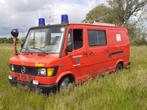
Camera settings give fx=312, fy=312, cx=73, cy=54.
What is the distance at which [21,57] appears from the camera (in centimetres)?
988

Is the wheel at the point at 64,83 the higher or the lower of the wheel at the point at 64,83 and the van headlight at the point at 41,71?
the lower

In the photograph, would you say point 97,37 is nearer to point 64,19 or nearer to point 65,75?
point 64,19

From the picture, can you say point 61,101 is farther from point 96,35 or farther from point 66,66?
point 96,35

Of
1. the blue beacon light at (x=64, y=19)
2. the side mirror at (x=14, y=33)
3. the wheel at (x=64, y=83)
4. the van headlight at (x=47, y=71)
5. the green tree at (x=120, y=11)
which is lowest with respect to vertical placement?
the wheel at (x=64, y=83)


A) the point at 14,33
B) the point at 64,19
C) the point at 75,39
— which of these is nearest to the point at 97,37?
the point at 75,39

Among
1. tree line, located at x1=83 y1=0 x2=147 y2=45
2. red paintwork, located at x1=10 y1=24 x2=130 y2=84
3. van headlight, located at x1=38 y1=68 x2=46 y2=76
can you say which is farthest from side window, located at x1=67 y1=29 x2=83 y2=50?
tree line, located at x1=83 y1=0 x2=147 y2=45

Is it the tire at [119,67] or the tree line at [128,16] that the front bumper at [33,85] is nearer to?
the tire at [119,67]

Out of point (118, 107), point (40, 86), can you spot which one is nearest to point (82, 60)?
point (40, 86)

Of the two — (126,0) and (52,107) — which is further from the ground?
(126,0)

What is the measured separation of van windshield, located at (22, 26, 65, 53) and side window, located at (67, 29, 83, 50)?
30 cm

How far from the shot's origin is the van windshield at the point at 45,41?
9.48 meters

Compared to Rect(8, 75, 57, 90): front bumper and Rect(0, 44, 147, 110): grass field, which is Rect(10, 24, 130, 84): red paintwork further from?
Rect(0, 44, 147, 110): grass field

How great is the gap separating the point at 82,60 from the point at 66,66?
3.20 feet

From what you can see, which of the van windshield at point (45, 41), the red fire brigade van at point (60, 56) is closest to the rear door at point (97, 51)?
the red fire brigade van at point (60, 56)
